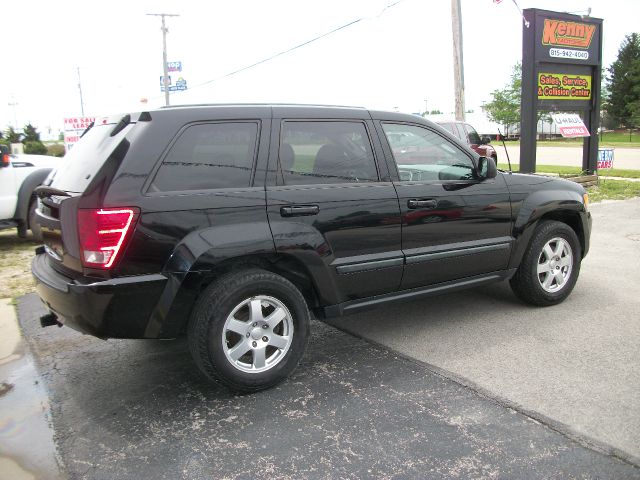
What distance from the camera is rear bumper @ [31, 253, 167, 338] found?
3045 mm

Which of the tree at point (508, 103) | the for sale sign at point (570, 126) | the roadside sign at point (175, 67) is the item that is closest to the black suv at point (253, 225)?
the for sale sign at point (570, 126)

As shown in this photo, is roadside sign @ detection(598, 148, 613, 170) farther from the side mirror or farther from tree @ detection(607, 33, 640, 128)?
tree @ detection(607, 33, 640, 128)

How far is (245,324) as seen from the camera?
3.38 metres

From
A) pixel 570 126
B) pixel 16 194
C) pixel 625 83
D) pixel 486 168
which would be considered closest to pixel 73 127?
pixel 16 194

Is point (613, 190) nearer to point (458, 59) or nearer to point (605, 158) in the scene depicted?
point (605, 158)

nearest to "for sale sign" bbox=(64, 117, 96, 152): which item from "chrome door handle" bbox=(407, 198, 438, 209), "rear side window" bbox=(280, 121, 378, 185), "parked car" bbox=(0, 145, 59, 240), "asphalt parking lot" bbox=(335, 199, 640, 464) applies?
"parked car" bbox=(0, 145, 59, 240)

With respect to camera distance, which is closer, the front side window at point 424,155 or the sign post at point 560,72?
the front side window at point 424,155

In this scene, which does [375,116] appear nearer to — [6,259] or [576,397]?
[576,397]

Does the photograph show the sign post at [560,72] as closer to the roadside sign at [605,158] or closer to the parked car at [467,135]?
the roadside sign at [605,158]

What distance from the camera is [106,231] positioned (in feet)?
9.91

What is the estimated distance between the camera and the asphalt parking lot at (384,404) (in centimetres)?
272

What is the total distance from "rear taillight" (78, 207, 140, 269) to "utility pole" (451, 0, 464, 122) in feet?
48.2

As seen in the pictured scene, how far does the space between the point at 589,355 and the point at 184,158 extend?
3.06 m

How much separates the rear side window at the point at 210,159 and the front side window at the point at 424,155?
115 centimetres
